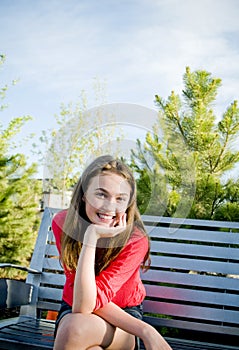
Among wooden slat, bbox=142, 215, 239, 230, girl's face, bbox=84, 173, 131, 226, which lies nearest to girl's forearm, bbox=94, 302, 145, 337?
girl's face, bbox=84, 173, 131, 226

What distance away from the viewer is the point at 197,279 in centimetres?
241

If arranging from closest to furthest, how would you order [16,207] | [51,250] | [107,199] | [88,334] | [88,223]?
1. [88,334]
2. [107,199]
3. [88,223]
4. [51,250]
5. [16,207]

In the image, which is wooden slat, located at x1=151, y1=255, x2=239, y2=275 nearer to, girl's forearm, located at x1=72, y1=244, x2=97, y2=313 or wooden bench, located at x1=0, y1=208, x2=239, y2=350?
wooden bench, located at x1=0, y1=208, x2=239, y2=350

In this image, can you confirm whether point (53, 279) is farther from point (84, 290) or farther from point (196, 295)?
point (84, 290)

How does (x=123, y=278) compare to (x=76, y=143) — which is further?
(x=76, y=143)

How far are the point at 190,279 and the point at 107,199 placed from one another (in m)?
0.95

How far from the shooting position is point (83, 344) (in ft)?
4.96

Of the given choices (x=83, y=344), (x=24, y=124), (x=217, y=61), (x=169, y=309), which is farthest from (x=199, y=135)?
(x=24, y=124)

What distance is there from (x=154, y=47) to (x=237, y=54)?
30.6 inches

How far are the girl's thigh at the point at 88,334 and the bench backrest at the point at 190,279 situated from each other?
79 cm

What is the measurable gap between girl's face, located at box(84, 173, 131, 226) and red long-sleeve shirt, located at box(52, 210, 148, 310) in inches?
5.1

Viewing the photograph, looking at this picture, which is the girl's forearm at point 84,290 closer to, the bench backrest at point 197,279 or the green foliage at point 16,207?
the bench backrest at point 197,279

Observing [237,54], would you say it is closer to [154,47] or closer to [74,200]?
[154,47]

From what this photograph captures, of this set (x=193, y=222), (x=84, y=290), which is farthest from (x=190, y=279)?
(x=84, y=290)
